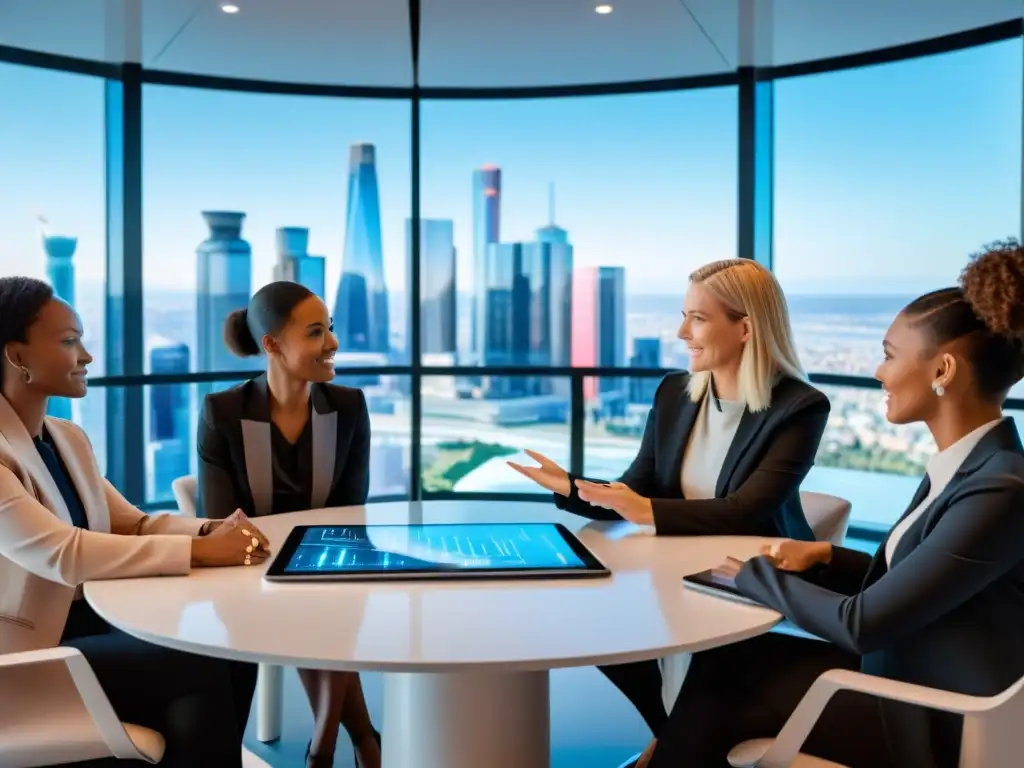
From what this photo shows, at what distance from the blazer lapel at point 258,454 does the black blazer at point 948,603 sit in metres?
1.41

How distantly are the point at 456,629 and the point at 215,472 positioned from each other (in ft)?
4.09

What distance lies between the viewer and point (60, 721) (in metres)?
1.71

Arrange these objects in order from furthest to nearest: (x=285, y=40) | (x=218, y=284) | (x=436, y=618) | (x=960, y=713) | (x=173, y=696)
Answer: (x=218, y=284) < (x=285, y=40) < (x=173, y=696) < (x=436, y=618) < (x=960, y=713)

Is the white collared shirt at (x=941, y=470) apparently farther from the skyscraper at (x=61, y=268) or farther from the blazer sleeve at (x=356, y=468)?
the skyscraper at (x=61, y=268)

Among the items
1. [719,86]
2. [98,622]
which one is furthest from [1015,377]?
[719,86]

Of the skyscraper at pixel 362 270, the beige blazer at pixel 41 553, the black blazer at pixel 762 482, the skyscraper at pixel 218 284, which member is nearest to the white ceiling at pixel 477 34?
the skyscraper at pixel 362 270

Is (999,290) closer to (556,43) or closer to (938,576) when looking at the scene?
(938,576)

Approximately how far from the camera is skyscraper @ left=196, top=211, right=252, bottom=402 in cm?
486

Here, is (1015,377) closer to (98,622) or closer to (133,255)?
(98,622)

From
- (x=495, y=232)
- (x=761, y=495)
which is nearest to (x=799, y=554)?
(x=761, y=495)

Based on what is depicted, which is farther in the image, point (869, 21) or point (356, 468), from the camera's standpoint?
point (869, 21)

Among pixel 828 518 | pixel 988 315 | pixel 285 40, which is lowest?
pixel 828 518

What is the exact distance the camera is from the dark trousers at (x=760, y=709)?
5.41 feet

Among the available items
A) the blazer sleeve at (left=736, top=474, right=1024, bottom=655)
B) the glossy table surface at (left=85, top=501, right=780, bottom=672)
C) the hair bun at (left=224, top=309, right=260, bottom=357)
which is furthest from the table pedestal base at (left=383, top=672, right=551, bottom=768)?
the hair bun at (left=224, top=309, right=260, bottom=357)
